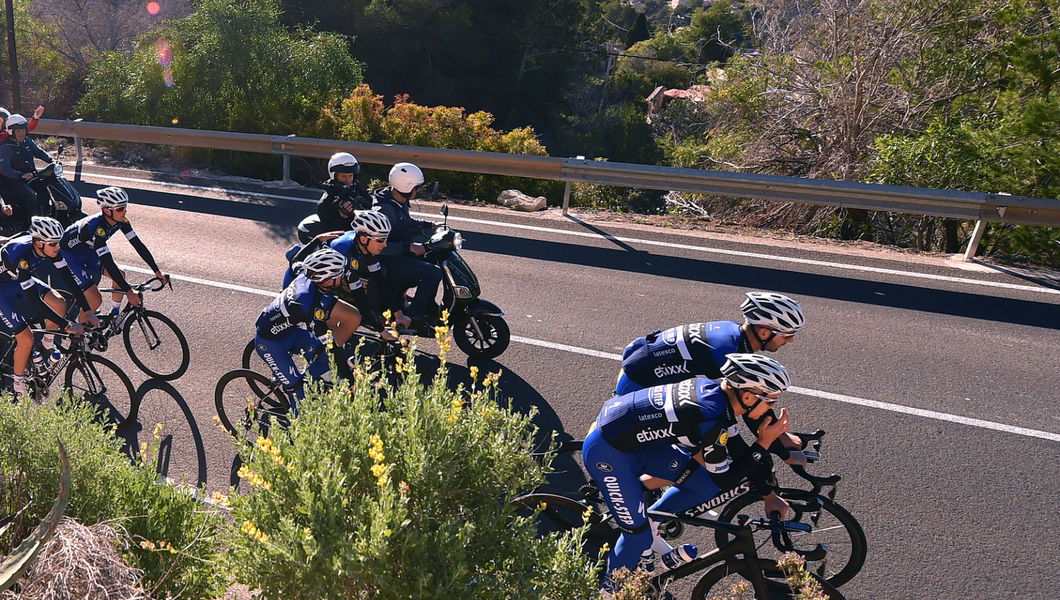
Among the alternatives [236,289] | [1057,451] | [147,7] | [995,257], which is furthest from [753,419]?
[147,7]

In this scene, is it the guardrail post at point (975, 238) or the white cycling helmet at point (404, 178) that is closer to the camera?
the white cycling helmet at point (404, 178)

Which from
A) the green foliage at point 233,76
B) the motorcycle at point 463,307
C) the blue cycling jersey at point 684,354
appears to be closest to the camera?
the blue cycling jersey at point 684,354

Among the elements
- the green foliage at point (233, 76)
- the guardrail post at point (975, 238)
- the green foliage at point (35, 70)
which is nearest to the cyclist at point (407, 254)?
the guardrail post at point (975, 238)

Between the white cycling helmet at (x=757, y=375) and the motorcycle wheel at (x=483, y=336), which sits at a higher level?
the white cycling helmet at (x=757, y=375)

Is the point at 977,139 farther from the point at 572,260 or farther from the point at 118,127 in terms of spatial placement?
the point at 118,127

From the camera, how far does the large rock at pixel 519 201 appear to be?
13.5m

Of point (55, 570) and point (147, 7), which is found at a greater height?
point (147, 7)

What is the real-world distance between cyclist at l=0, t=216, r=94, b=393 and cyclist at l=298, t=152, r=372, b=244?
2588 mm

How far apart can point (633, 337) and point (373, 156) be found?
7584 mm

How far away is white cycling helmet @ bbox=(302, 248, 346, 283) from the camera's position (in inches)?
241

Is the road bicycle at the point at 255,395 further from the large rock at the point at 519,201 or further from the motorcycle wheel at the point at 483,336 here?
the large rock at the point at 519,201

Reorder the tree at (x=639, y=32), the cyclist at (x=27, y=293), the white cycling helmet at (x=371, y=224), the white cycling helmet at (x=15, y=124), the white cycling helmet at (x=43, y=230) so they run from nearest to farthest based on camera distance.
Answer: the cyclist at (x=27, y=293) < the white cycling helmet at (x=43, y=230) < the white cycling helmet at (x=371, y=224) < the white cycling helmet at (x=15, y=124) < the tree at (x=639, y=32)

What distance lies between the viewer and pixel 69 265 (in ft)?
24.9

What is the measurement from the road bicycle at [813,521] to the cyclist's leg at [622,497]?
22 cm
